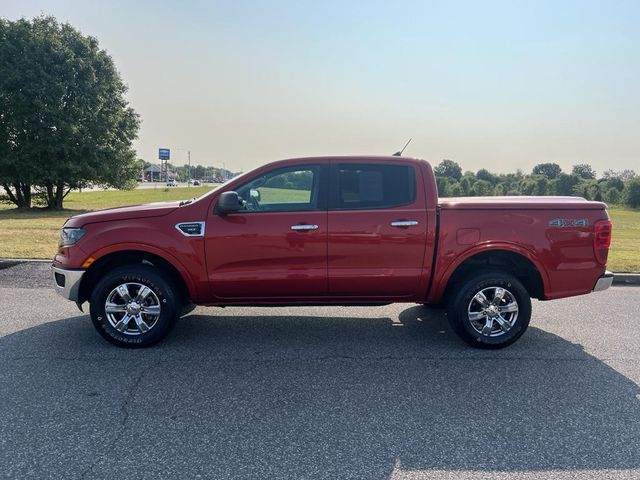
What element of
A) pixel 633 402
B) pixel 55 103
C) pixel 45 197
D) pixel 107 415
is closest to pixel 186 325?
pixel 107 415

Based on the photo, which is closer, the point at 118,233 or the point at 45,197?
the point at 118,233

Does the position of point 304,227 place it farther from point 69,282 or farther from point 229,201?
point 69,282

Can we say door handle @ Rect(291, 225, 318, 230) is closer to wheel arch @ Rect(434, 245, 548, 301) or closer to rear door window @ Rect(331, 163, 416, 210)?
rear door window @ Rect(331, 163, 416, 210)

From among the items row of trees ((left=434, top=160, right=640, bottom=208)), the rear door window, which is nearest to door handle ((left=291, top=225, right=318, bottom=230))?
the rear door window

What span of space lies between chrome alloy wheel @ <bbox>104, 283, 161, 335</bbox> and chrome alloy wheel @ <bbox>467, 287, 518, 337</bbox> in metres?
3.16

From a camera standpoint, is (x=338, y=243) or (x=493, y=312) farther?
(x=493, y=312)

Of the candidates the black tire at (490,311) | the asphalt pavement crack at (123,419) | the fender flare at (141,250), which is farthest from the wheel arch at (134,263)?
the black tire at (490,311)

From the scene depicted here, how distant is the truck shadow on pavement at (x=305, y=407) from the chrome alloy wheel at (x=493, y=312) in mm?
242

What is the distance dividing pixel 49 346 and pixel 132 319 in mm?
852

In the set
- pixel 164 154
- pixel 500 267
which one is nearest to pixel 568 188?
pixel 500 267

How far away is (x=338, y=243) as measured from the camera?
4551 millimetres

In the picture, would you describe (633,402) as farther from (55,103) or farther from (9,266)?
(55,103)

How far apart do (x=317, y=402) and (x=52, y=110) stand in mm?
24108

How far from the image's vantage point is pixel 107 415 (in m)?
3.29
